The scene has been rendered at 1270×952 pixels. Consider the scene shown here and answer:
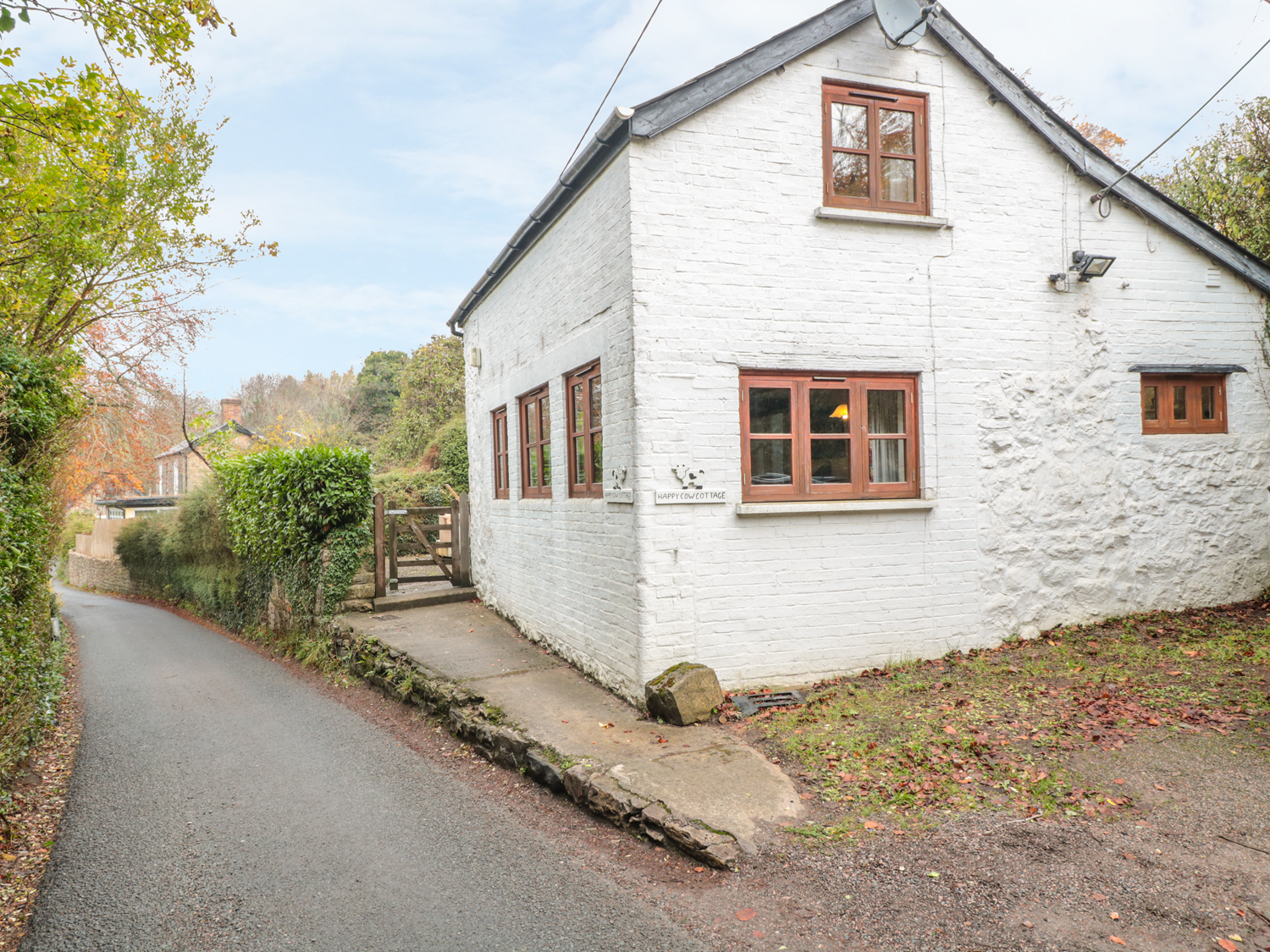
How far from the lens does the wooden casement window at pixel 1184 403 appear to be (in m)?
8.40

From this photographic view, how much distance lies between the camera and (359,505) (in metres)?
11.8

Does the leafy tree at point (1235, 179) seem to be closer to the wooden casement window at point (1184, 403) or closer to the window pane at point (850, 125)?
the wooden casement window at point (1184, 403)

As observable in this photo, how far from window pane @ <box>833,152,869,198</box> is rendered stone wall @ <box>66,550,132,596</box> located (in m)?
26.2

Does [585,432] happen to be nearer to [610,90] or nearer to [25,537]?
[610,90]

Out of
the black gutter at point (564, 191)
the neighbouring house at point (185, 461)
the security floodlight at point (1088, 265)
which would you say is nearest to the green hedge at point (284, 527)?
the black gutter at point (564, 191)

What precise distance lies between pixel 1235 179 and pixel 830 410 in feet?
30.5

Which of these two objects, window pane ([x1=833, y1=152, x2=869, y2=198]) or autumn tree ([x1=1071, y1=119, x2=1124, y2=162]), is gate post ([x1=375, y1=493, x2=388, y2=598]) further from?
autumn tree ([x1=1071, y1=119, x2=1124, y2=162])

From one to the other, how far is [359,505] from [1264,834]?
1087 cm

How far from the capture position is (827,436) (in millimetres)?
7195

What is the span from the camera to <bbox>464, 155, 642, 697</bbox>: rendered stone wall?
273 inches

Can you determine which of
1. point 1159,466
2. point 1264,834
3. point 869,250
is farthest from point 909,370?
point 1264,834

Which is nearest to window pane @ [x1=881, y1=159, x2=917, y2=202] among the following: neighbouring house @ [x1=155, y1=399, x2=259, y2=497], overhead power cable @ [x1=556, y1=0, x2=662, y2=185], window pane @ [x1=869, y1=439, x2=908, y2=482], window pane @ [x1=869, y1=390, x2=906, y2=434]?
window pane @ [x1=869, y1=390, x2=906, y2=434]

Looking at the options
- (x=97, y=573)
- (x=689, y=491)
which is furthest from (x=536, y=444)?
(x=97, y=573)

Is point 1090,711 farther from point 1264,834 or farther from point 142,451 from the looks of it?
point 142,451
